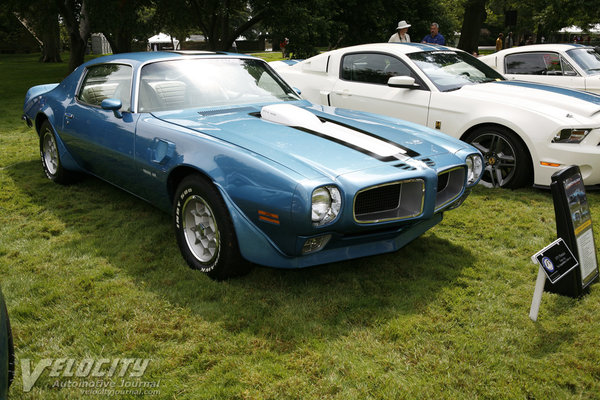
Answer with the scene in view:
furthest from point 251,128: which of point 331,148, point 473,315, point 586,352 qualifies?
→ point 586,352

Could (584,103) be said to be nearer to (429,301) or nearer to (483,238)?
(483,238)

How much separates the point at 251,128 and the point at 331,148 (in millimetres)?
640

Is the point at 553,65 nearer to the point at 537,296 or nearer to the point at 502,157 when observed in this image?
the point at 502,157

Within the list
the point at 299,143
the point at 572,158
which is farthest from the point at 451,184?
the point at 572,158

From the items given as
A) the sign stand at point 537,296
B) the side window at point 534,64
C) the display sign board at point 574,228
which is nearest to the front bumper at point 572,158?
the display sign board at point 574,228

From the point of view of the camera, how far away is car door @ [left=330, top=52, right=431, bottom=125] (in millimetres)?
6133

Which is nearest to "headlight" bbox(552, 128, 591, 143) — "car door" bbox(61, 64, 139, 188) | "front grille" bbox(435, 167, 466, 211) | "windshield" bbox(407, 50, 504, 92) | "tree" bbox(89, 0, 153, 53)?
"windshield" bbox(407, 50, 504, 92)

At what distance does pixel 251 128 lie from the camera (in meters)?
3.78

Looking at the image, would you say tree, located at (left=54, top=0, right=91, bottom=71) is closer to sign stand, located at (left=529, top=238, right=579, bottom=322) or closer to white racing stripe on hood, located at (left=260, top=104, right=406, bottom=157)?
white racing stripe on hood, located at (left=260, top=104, right=406, bottom=157)

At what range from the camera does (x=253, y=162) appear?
3.22 m

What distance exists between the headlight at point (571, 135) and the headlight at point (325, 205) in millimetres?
3229

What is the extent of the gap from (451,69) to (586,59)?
9.50 feet

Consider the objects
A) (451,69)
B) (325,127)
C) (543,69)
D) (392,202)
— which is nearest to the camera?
(392,202)

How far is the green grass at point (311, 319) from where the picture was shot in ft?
8.55
